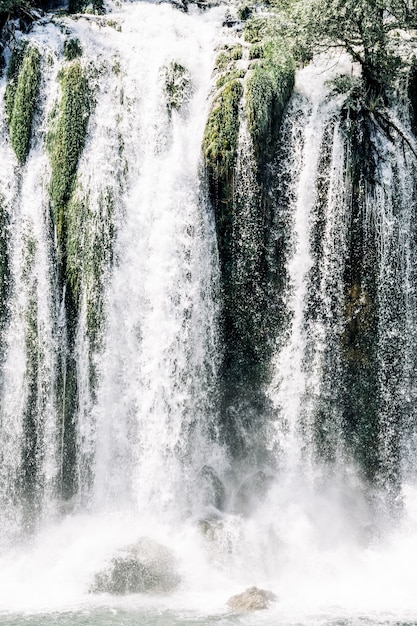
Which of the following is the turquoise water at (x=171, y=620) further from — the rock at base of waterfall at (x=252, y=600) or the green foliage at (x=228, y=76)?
the green foliage at (x=228, y=76)

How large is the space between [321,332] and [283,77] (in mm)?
4788

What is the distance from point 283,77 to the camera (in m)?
13.7

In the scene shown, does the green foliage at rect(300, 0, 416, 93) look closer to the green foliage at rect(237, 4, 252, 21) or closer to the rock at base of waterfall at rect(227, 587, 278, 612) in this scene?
the green foliage at rect(237, 4, 252, 21)

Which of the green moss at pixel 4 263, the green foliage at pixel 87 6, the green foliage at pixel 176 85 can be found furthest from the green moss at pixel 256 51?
the green moss at pixel 4 263

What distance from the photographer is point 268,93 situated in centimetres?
1347

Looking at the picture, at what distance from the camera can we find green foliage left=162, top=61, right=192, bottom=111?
14.0 meters

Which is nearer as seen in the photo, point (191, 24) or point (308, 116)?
point (308, 116)

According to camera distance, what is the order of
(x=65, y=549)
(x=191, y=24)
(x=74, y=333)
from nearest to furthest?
1. (x=65, y=549)
2. (x=74, y=333)
3. (x=191, y=24)

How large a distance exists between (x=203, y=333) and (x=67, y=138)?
445 cm

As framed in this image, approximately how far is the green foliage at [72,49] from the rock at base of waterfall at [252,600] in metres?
10.2

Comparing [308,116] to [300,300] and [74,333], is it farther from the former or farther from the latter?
[74,333]

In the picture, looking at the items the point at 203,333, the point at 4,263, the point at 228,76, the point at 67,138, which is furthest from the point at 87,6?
the point at 203,333

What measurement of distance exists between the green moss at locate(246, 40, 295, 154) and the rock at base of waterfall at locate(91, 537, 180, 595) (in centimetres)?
723

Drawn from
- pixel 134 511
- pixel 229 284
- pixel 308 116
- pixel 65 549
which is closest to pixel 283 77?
pixel 308 116
